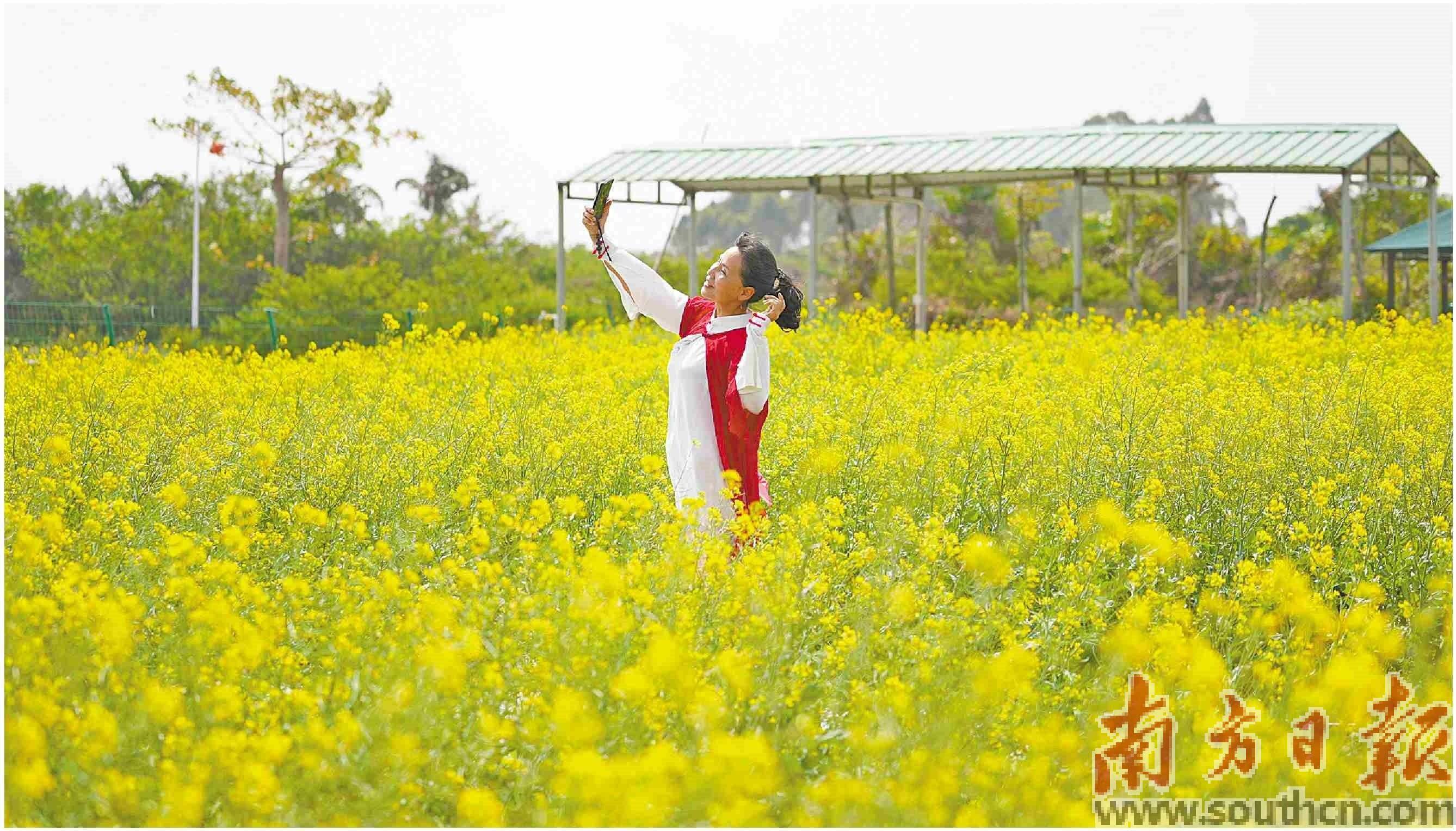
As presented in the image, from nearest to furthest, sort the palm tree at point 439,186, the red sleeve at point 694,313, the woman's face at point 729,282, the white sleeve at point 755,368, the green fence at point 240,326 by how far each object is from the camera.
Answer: the white sleeve at point 755,368, the woman's face at point 729,282, the red sleeve at point 694,313, the green fence at point 240,326, the palm tree at point 439,186

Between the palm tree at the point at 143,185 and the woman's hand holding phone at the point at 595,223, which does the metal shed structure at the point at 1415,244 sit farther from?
the palm tree at the point at 143,185

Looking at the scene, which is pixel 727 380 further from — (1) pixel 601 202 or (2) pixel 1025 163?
(2) pixel 1025 163

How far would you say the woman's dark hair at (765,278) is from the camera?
4.25 m

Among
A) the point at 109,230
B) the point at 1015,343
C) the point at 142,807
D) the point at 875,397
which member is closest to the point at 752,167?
the point at 1015,343

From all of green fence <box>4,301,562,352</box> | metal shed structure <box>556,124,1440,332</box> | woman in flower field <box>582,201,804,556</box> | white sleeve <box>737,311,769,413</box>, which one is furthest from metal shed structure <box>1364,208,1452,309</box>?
white sleeve <box>737,311,769,413</box>

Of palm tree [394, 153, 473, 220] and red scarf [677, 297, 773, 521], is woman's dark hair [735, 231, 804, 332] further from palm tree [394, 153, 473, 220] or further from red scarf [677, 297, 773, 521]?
palm tree [394, 153, 473, 220]

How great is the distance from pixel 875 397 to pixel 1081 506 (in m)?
1.77

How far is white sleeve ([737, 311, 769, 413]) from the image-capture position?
161 inches

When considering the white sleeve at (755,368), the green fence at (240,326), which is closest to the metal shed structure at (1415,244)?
the green fence at (240,326)

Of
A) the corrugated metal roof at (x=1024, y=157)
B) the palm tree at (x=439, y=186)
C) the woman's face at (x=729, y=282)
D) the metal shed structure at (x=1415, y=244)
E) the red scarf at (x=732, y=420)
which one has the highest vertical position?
the palm tree at (x=439, y=186)

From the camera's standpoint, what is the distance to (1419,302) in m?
19.2

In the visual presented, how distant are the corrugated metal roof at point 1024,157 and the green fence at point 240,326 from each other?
2.78 metres

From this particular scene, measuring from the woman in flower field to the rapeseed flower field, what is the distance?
187mm

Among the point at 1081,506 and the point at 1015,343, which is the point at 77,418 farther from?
the point at 1015,343
